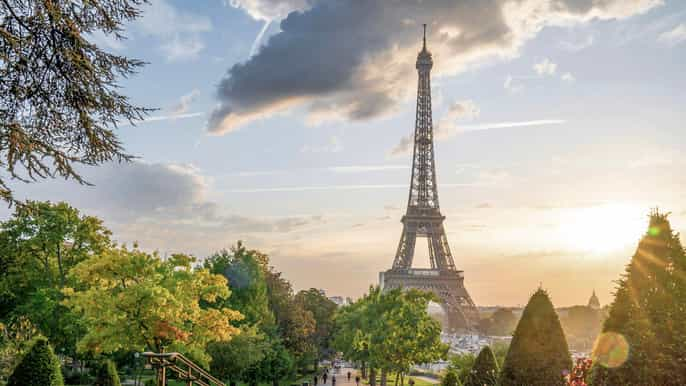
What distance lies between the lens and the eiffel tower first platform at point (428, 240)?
7881 centimetres

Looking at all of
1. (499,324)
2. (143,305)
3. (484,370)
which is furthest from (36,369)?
(499,324)

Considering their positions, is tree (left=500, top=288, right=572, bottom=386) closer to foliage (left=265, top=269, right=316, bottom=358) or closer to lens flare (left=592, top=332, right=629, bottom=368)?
lens flare (left=592, top=332, right=629, bottom=368)

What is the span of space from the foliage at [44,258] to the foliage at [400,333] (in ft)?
54.6

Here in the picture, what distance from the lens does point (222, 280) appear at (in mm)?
23938

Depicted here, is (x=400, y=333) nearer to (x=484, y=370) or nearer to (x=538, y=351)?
(x=484, y=370)

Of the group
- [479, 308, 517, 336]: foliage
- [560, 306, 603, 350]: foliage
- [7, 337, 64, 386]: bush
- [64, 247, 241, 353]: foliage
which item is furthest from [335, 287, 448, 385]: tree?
[479, 308, 517, 336]: foliage

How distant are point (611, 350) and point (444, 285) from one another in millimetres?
68650

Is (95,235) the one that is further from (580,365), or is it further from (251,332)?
(580,365)

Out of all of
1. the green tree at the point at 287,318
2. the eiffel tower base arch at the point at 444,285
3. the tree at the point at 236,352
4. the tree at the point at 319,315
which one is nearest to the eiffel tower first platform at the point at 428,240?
the eiffel tower base arch at the point at 444,285

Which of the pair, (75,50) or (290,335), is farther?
(290,335)

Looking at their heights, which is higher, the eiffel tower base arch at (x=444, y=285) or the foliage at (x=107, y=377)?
the eiffel tower base arch at (x=444, y=285)

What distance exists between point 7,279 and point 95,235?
18.7 ft

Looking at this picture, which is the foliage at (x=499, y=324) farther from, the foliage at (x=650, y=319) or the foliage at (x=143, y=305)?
the foliage at (x=650, y=319)

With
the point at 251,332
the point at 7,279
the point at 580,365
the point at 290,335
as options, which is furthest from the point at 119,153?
the point at 290,335
